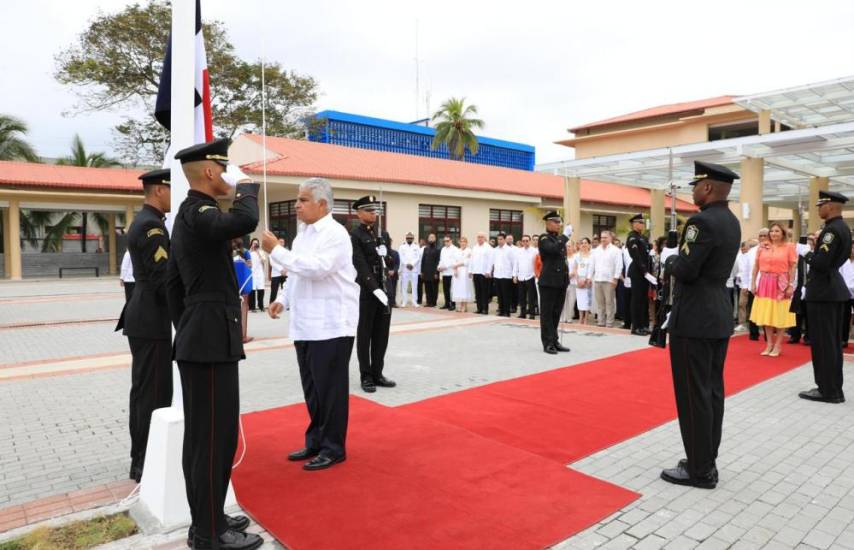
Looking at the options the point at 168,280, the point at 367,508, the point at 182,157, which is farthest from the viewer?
the point at 367,508

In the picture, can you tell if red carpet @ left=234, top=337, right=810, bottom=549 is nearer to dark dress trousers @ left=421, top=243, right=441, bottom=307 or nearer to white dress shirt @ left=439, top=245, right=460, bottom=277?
white dress shirt @ left=439, top=245, right=460, bottom=277

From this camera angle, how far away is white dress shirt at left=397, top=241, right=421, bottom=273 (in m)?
16.0

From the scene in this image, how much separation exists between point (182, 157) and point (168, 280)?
26.0 inches

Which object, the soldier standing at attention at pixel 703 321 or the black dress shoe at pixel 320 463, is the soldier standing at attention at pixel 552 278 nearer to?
the soldier standing at attention at pixel 703 321

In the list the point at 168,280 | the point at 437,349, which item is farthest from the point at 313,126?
the point at 168,280

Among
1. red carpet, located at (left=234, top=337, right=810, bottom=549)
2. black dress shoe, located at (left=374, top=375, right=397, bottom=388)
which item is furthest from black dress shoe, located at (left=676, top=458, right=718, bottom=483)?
black dress shoe, located at (left=374, top=375, right=397, bottom=388)

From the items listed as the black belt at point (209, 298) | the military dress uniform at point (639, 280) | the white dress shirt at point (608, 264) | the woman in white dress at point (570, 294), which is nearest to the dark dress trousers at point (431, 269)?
the woman in white dress at point (570, 294)

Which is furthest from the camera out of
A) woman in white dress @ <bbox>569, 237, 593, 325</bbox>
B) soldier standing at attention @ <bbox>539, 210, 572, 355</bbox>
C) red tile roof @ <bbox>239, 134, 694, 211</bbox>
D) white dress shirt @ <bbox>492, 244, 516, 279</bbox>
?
red tile roof @ <bbox>239, 134, 694, 211</bbox>

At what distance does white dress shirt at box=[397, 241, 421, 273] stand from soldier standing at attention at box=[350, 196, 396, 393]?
372 inches

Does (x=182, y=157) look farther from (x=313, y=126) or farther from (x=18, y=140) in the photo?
(x=18, y=140)

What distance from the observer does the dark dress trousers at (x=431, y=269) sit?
15.7 m

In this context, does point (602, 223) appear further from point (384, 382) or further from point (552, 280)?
point (384, 382)

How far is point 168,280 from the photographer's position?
10.1 feet

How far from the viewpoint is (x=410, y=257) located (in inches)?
632
